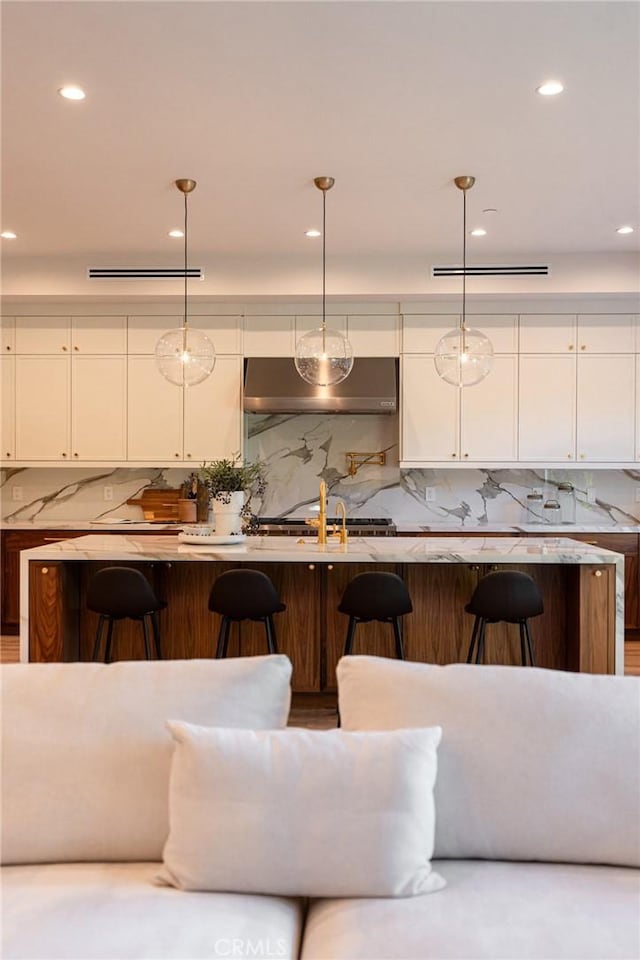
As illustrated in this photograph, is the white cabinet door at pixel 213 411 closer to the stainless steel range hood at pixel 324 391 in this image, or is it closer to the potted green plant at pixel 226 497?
the stainless steel range hood at pixel 324 391

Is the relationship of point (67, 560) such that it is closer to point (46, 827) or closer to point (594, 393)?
point (46, 827)

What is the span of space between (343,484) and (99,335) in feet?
7.79

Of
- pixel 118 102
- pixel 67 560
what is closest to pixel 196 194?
pixel 118 102

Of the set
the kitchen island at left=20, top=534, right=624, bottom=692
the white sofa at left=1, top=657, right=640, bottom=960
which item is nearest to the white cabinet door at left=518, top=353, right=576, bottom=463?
the kitchen island at left=20, top=534, right=624, bottom=692

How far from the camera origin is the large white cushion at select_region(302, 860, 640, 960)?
129 cm

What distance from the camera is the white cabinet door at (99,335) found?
19.4ft

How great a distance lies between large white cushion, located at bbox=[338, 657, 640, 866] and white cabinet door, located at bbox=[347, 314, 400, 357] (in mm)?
4368

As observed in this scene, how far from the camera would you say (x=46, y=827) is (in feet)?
5.28

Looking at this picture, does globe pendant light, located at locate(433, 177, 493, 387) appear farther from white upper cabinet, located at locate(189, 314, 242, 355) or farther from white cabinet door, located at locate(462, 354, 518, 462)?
white upper cabinet, located at locate(189, 314, 242, 355)

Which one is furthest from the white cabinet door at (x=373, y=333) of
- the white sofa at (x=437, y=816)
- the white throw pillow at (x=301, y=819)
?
the white throw pillow at (x=301, y=819)

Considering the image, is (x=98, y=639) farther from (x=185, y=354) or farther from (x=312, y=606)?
(x=185, y=354)

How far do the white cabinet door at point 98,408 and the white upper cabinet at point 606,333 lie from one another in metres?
3.71

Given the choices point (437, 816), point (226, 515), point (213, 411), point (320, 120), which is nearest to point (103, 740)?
point (437, 816)

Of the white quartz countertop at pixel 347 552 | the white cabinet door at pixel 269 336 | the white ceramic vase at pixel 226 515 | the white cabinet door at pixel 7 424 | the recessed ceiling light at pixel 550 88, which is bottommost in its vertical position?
the white quartz countertop at pixel 347 552
